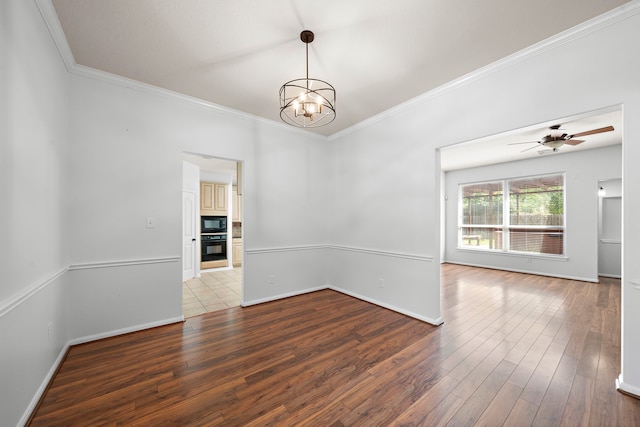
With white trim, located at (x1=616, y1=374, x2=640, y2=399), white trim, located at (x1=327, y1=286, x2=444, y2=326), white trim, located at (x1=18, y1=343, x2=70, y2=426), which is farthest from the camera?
white trim, located at (x1=327, y1=286, x2=444, y2=326)

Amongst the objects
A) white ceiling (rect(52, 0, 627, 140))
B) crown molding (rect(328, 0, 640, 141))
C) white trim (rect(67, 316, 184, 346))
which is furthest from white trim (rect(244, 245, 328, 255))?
→ crown molding (rect(328, 0, 640, 141))

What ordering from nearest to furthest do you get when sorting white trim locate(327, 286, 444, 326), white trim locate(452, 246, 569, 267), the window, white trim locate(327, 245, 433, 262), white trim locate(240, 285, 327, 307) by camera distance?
1. white trim locate(327, 286, 444, 326)
2. white trim locate(327, 245, 433, 262)
3. white trim locate(240, 285, 327, 307)
4. white trim locate(452, 246, 569, 267)
5. the window

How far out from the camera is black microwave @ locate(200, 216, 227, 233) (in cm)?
665

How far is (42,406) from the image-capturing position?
179cm

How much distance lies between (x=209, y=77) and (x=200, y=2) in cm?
106

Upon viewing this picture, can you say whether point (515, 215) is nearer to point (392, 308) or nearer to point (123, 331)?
point (392, 308)

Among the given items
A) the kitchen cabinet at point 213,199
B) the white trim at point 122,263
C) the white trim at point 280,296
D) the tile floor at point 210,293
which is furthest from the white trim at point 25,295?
the kitchen cabinet at point 213,199

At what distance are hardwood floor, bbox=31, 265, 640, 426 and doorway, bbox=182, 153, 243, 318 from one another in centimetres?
82

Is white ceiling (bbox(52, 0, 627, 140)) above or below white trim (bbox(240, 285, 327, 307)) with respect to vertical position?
above

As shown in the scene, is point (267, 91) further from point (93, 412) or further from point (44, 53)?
point (93, 412)

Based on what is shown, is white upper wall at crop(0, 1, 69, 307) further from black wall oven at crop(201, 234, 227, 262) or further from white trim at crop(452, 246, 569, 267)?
white trim at crop(452, 246, 569, 267)

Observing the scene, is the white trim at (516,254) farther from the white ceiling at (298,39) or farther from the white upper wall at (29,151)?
the white upper wall at (29,151)

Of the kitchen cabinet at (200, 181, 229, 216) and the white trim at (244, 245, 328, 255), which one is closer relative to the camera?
the white trim at (244, 245, 328, 255)

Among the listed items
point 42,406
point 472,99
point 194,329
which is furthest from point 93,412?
point 472,99
